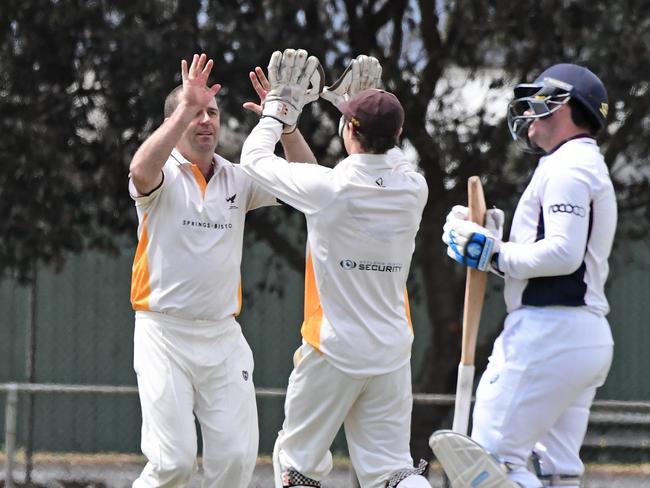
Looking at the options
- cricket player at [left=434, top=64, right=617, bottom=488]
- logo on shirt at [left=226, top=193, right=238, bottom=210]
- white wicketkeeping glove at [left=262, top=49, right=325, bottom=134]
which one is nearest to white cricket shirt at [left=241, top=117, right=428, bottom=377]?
white wicketkeeping glove at [left=262, top=49, right=325, bottom=134]

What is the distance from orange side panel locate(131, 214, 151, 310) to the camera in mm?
6223

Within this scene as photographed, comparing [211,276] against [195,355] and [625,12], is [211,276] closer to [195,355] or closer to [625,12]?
[195,355]

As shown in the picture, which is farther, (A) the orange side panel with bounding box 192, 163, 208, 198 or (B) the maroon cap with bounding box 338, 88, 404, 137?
(A) the orange side panel with bounding box 192, 163, 208, 198

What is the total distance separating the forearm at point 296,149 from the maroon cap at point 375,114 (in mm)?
670

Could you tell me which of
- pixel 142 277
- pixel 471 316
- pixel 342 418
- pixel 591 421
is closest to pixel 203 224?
pixel 142 277

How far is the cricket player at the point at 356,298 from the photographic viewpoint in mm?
5770

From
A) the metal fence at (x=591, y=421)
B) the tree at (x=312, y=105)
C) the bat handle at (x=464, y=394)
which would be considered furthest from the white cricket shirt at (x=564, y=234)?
the tree at (x=312, y=105)

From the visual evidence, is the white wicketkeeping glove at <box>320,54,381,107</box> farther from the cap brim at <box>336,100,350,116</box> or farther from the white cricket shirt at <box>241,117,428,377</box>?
the white cricket shirt at <box>241,117,428,377</box>

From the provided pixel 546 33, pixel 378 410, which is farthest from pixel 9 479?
pixel 546 33

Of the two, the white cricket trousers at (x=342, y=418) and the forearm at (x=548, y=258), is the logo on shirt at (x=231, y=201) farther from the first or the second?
the forearm at (x=548, y=258)

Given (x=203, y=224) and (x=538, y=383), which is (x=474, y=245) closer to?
(x=538, y=383)

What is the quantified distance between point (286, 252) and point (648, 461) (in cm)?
367

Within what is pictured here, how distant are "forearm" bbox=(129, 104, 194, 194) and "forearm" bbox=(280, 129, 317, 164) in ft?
2.11

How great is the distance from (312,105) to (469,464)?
5585 mm
